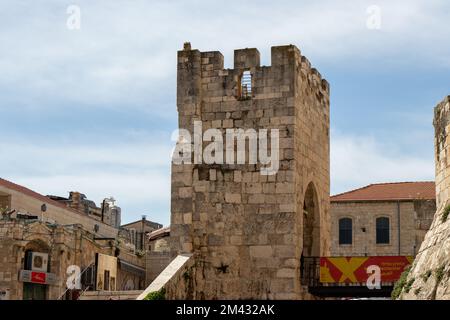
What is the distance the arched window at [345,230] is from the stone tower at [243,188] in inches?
1169

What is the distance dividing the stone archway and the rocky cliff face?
496 centimetres

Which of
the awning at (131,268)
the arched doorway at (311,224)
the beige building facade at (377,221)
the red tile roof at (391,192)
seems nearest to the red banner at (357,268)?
the arched doorway at (311,224)

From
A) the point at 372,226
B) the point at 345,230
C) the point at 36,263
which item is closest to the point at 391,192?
the point at 372,226

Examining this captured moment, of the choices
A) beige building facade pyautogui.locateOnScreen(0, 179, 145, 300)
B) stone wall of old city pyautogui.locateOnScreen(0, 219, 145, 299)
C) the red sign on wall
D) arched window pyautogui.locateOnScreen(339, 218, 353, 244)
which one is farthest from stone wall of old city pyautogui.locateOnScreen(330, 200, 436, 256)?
the red sign on wall

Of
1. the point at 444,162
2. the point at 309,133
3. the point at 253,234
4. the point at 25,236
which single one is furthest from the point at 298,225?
the point at 25,236

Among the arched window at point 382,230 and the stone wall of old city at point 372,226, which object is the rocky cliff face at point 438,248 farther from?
the arched window at point 382,230

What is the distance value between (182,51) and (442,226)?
7.90 metres

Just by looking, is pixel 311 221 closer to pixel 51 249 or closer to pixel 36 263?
pixel 36 263

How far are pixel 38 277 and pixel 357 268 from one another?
80.0ft

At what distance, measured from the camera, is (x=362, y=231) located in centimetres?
4894

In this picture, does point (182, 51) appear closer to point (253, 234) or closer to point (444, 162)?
point (253, 234)

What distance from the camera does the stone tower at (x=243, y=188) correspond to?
18562 mm
